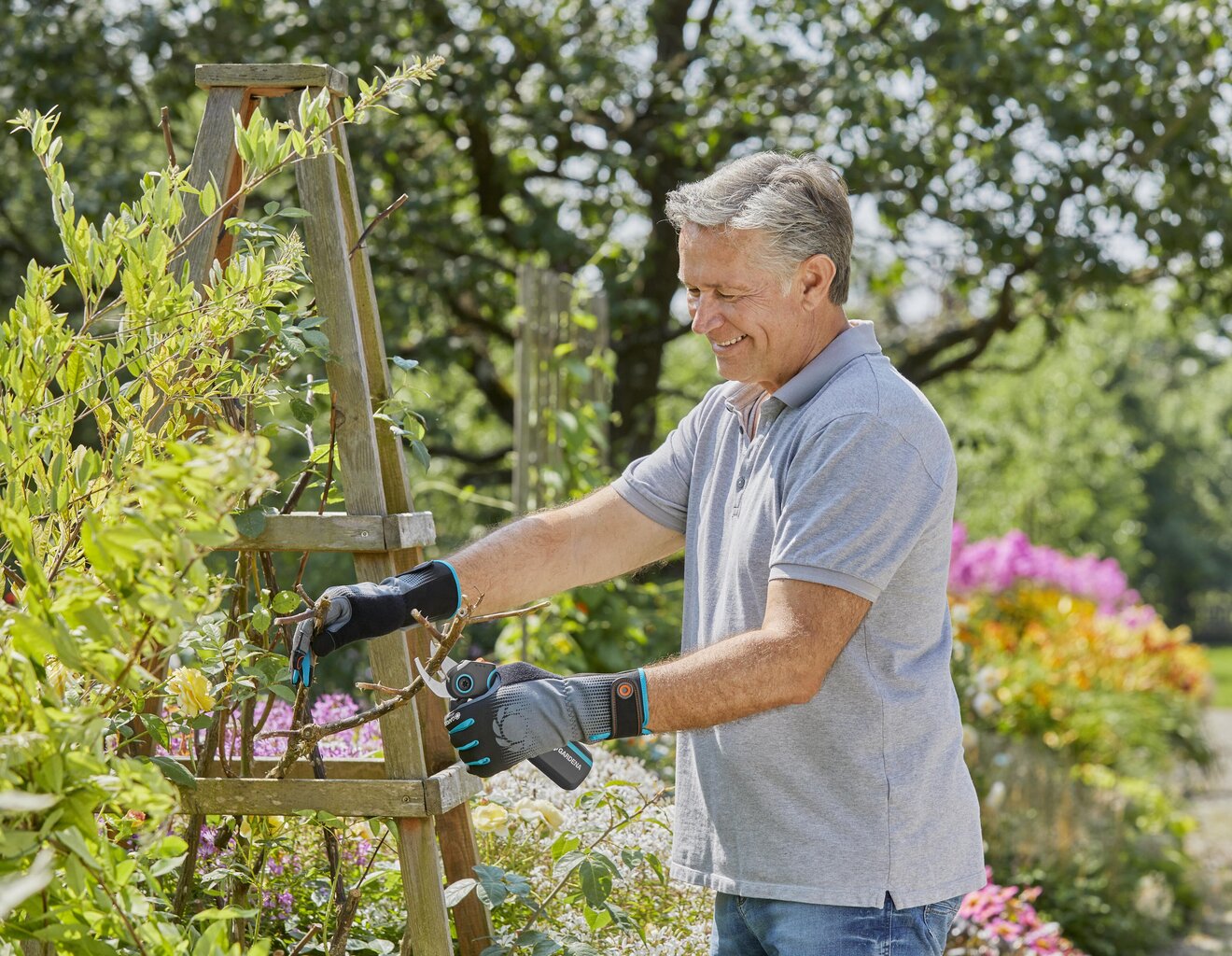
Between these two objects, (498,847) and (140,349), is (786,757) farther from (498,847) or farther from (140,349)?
(140,349)

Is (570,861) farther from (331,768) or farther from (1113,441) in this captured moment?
(1113,441)

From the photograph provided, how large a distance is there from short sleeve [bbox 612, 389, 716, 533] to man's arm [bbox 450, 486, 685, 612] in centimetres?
2

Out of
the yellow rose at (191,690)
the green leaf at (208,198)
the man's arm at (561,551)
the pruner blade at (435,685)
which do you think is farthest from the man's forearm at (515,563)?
the green leaf at (208,198)

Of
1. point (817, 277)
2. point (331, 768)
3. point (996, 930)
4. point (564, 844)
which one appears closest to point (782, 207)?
point (817, 277)

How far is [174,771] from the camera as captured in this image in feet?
5.90

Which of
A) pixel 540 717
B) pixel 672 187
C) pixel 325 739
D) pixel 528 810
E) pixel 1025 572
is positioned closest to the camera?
pixel 540 717

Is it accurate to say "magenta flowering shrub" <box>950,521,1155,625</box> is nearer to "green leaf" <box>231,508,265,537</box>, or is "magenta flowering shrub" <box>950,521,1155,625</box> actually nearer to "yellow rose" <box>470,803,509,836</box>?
"yellow rose" <box>470,803,509,836</box>

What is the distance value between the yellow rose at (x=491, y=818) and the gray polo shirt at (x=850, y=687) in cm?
49

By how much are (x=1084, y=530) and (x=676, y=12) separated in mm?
16657

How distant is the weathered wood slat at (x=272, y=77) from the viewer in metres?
1.87

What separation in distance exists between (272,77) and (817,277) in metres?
0.84

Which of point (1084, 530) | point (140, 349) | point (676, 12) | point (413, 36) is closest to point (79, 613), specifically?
point (140, 349)

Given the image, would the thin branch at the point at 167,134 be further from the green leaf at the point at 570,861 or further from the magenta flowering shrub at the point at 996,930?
the magenta flowering shrub at the point at 996,930

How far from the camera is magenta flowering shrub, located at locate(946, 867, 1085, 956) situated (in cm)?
338
